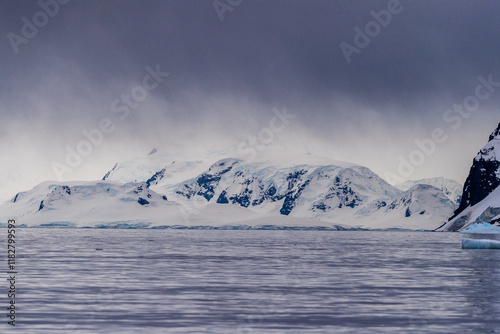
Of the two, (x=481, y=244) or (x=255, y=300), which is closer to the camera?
(x=255, y=300)

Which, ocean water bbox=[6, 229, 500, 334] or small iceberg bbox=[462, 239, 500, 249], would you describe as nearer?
ocean water bbox=[6, 229, 500, 334]

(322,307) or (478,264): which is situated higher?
(322,307)

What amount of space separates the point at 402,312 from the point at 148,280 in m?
22.4

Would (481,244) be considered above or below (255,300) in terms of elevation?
below

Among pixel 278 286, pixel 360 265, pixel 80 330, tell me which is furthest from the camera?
pixel 360 265

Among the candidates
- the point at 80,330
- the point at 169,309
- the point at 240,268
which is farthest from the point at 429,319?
the point at 240,268

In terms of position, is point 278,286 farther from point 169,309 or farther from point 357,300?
point 169,309

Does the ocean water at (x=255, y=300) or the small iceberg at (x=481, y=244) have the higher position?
the ocean water at (x=255, y=300)

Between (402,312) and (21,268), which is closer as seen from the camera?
(402,312)

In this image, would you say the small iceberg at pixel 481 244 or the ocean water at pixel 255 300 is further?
the small iceberg at pixel 481 244

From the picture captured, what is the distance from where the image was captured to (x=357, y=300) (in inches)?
1665

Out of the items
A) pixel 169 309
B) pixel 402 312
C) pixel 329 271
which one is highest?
pixel 169 309

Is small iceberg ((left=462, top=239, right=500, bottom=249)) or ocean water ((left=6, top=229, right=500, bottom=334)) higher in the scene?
ocean water ((left=6, top=229, right=500, bottom=334))

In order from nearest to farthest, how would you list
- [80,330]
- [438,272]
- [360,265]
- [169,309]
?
[80,330] < [169,309] < [438,272] < [360,265]
